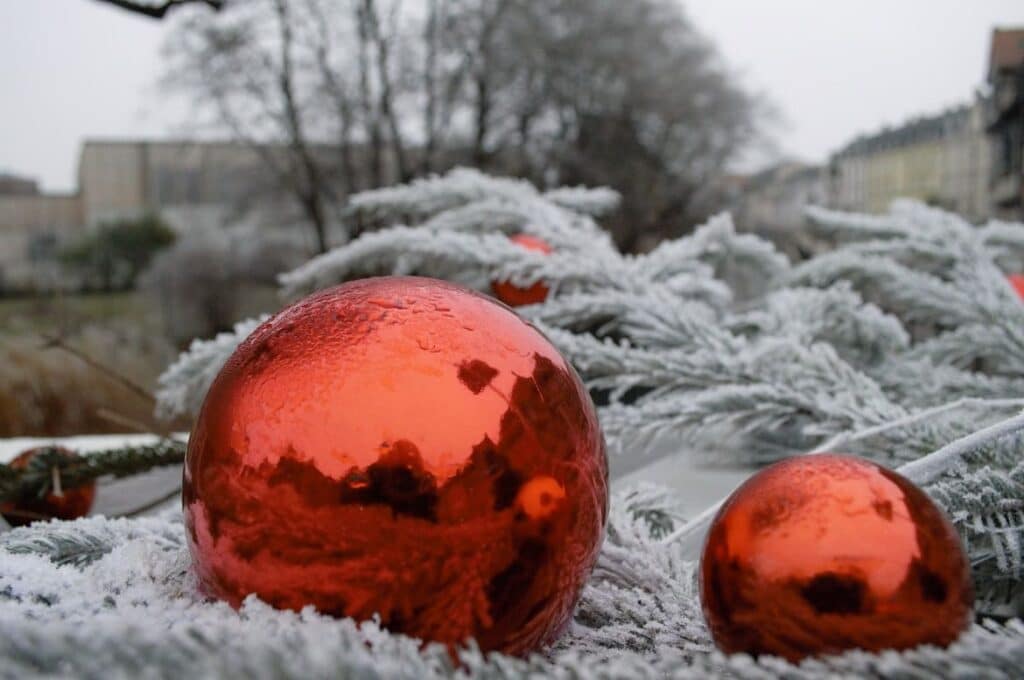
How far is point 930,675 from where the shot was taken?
1.42 ft

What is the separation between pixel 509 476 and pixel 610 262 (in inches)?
35.4

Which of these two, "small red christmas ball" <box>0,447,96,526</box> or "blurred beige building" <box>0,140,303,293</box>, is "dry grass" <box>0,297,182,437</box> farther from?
"blurred beige building" <box>0,140,303,293</box>

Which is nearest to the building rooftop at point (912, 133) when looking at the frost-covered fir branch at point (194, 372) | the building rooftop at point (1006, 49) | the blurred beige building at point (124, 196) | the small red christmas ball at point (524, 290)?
the building rooftop at point (1006, 49)

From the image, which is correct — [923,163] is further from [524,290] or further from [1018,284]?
[524,290]

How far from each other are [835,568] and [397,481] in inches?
11.8

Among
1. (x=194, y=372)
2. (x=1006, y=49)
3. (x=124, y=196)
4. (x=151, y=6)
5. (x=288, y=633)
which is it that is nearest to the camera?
(x=288, y=633)

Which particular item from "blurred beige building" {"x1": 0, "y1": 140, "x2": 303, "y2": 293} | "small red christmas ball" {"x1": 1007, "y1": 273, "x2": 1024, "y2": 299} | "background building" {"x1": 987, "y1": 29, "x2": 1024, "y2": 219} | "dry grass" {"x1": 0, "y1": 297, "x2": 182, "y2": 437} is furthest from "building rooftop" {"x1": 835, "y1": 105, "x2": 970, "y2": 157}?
"small red christmas ball" {"x1": 1007, "y1": 273, "x2": 1024, "y2": 299}

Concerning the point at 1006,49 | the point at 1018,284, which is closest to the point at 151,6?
the point at 1018,284

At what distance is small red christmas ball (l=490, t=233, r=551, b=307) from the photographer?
6.63ft

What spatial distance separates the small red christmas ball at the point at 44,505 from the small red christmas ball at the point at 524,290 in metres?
1.00

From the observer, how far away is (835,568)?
541 millimetres

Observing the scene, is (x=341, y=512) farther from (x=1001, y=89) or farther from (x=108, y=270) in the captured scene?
(x=1001, y=89)

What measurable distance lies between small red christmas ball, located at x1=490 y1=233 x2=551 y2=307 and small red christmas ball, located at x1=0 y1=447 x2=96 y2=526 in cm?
100

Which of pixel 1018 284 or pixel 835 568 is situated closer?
pixel 835 568
